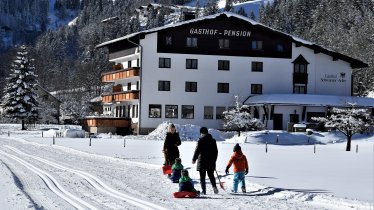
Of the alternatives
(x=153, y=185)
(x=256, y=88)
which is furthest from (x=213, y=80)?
(x=153, y=185)

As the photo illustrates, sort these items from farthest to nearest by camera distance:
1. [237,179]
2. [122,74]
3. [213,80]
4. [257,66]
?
1. [122,74]
2. [257,66]
3. [213,80]
4. [237,179]

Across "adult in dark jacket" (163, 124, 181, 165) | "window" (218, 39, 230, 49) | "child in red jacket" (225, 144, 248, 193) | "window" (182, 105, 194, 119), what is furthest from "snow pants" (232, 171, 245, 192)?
"window" (218, 39, 230, 49)

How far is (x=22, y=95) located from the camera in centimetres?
7038

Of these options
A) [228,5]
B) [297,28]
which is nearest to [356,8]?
[297,28]

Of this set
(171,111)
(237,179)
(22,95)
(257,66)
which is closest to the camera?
(237,179)

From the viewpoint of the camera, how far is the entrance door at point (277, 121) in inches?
2354

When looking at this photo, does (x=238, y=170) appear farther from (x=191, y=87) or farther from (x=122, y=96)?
(x=122, y=96)

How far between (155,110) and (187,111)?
3.21 metres

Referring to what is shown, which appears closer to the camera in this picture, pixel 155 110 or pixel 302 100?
pixel 302 100

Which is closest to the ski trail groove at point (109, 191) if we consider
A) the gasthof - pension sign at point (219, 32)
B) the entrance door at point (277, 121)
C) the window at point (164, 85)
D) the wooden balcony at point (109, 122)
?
the window at point (164, 85)

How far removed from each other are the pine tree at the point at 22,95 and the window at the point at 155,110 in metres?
17.6

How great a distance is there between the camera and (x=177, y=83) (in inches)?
2383

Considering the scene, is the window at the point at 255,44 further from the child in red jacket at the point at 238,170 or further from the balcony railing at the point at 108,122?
the child in red jacket at the point at 238,170

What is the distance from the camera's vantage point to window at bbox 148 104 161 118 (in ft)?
197
